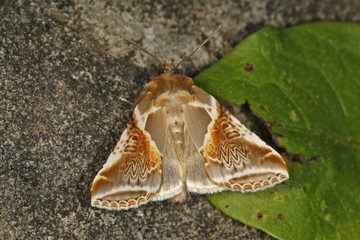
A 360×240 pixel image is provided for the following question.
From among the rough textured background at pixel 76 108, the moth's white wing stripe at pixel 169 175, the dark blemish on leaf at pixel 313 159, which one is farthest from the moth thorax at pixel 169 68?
the dark blemish on leaf at pixel 313 159

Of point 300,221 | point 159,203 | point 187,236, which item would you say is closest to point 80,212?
point 159,203

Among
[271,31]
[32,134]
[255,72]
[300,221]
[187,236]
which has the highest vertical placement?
[271,31]

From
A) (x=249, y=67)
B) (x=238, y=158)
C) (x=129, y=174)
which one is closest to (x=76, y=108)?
(x=129, y=174)

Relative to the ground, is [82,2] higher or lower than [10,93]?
higher

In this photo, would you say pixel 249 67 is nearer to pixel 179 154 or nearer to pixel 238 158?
pixel 238 158

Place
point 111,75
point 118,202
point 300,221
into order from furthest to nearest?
point 111,75, point 300,221, point 118,202

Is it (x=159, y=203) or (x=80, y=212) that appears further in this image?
(x=159, y=203)

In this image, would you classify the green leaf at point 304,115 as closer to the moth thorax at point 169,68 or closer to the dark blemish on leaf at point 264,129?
the dark blemish on leaf at point 264,129

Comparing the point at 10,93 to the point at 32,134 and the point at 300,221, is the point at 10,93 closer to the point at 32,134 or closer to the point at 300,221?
the point at 32,134
